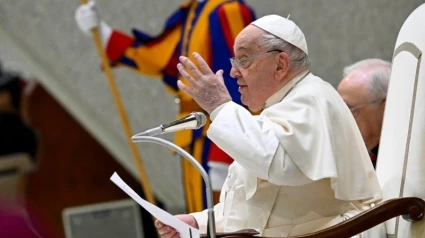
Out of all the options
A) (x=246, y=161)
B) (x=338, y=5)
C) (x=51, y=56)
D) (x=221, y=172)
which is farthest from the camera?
(x=51, y=56)

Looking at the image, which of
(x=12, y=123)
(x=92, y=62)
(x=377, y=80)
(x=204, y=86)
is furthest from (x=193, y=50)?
(x=12, y=123)

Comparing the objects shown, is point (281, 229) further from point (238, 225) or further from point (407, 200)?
point (407, 200)

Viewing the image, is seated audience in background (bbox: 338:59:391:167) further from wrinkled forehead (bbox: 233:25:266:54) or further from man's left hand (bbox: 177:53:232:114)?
man's left hand (bbox: 177:53:232:114)

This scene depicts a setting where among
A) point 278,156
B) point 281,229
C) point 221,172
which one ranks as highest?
point 278,156

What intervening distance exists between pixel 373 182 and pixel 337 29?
2.67 m

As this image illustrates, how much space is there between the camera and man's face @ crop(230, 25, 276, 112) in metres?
2.75

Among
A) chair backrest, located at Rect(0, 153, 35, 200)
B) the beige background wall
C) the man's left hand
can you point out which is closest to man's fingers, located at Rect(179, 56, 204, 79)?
the man's left hand

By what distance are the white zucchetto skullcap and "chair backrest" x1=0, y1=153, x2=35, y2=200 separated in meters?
1.09

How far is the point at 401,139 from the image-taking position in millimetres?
2893

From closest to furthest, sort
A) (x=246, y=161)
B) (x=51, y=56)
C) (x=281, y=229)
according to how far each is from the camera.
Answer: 1. (x=246, y=161)
2. (x=281, y=229)
3. (x=51, y=56)

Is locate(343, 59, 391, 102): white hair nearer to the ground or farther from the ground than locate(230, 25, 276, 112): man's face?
nearer to the ground

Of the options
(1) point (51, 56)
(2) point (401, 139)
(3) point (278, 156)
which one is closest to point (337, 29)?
(1) point (51, 56)

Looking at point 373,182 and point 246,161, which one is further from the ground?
point 246,161

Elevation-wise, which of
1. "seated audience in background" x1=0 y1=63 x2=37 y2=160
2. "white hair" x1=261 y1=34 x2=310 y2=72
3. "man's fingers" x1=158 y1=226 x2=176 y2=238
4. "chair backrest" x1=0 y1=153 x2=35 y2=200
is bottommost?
"man's fingers" x1=158 y1=226 x2=176 y2=238
